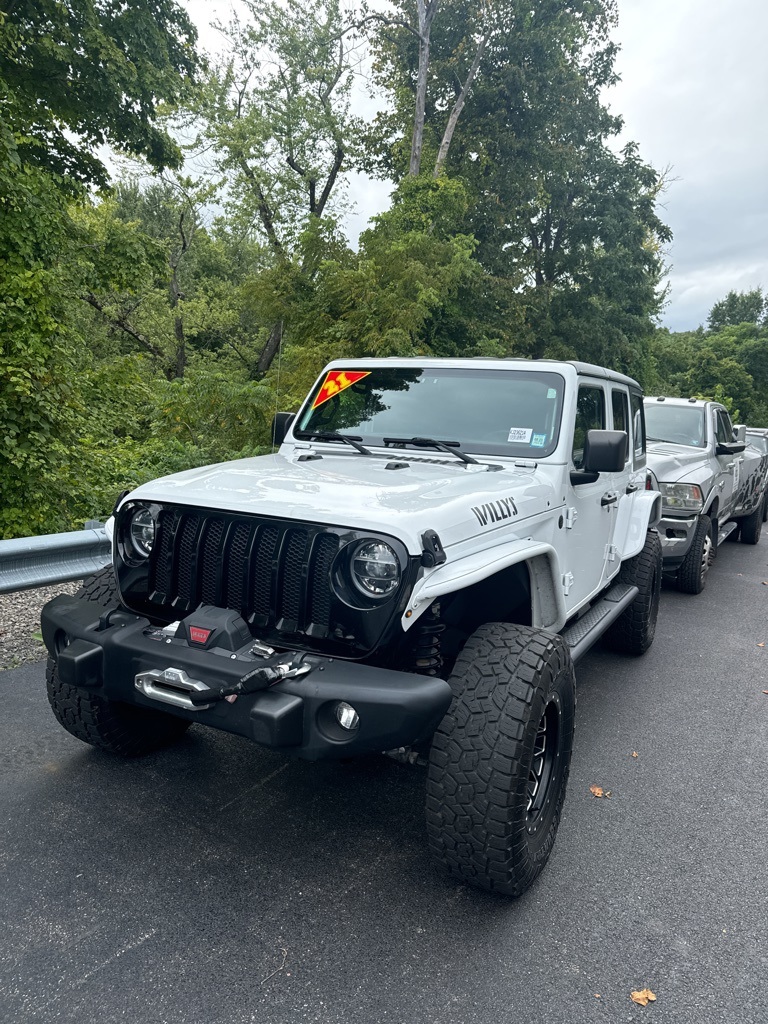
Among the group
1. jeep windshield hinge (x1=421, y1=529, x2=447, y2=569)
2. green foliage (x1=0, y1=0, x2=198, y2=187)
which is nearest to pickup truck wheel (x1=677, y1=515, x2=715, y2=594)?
jeep windshield hinge (x1=421, y1=529, x2=447, y2=569)

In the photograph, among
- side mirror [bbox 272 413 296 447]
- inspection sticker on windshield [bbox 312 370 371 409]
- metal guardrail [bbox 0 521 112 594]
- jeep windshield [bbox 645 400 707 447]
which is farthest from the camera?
jeep windshield [bbox 645 400 707 447]

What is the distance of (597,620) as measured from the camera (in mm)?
4137

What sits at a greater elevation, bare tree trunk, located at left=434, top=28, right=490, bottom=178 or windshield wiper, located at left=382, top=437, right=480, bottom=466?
bare tree trunk, located at left=434, top=28, right=490, bottom=178

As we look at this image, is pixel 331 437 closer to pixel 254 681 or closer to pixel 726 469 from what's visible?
pixel 254 681

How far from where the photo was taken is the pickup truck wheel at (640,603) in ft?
16.7

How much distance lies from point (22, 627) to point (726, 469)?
24.6 ft

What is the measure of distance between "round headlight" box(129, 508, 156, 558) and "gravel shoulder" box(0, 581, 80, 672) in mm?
1984

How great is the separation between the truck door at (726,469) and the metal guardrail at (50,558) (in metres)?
6.61

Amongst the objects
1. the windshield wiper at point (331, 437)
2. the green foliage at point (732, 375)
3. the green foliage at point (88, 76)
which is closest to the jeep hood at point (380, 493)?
the windshield wiper at point (331, 437)

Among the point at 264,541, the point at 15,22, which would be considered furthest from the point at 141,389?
the point at 264,541

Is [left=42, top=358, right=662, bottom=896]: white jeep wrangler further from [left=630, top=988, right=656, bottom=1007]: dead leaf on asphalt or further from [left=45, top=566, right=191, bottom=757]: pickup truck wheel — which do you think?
[left=630, top=988, right=656, bottom=1007]: dead leaf on asphalt

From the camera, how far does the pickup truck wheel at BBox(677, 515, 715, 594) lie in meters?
7.23

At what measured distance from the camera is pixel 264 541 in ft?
8.72

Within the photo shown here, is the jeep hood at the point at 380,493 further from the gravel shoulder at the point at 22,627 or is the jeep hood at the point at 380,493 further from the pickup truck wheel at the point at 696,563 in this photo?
the pickup truck wheel at the point at 696,563
